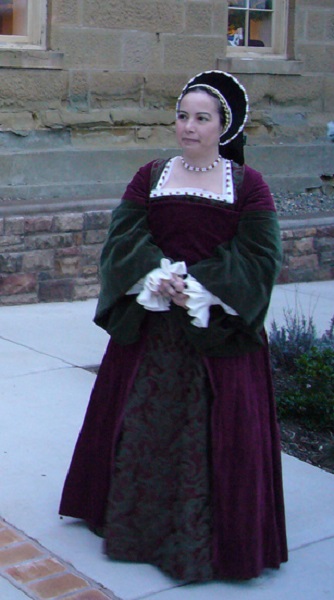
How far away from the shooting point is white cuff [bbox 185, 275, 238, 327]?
3604mm

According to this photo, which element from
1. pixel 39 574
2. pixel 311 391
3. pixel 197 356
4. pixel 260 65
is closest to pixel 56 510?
pixel 39 574

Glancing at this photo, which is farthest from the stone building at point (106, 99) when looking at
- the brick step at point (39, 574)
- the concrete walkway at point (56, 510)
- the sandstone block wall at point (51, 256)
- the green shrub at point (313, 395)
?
the brick step at point (39, 574)

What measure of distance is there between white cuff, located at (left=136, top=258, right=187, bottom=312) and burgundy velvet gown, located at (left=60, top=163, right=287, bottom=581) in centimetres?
3

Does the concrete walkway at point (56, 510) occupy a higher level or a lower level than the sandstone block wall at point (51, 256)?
lower

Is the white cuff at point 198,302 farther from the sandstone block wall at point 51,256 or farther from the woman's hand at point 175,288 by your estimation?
the sandstone block wall at point 51,256

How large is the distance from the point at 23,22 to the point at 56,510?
545 centimetres

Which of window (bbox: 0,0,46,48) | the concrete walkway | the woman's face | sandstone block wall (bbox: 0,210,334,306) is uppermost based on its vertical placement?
window (bbox: 0,0,46,48)

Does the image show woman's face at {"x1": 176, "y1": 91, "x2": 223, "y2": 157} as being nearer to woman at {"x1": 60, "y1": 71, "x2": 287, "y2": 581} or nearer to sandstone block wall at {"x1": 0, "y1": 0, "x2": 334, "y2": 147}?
woman at {"x1": 60, "y1": 71, "x2": 287, "y2": 581}

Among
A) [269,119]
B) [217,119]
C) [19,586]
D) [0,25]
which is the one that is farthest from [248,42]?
[19,586]

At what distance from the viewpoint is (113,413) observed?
12.7ft

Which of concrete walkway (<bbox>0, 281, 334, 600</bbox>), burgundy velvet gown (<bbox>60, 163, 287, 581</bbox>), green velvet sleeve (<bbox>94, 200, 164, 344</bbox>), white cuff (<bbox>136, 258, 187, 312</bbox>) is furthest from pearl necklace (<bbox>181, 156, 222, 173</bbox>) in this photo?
concrete walkway (<bbox>0, 281, 334, 600</bbox>)

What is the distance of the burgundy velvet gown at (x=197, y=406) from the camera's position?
3664mm

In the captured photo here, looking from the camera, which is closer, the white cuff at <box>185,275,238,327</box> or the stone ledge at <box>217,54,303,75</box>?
the white cuff at <box>185,275,238,327</box>

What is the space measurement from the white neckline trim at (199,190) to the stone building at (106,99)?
12.6 feet
